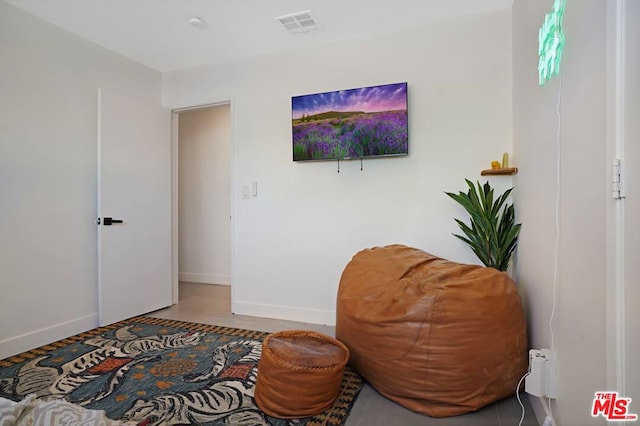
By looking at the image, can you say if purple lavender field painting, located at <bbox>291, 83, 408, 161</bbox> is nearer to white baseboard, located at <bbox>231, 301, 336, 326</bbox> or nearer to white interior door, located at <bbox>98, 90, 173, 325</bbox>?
white baseboard, located at <bbox>231, 301, 336, 326</bbox>

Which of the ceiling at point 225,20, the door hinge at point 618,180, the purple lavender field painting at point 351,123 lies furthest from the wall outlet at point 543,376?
the ceiling at point 225,20

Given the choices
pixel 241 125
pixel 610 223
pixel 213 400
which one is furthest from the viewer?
pixel 241 125

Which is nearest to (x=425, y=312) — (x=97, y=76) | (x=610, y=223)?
(x=610, y=223)

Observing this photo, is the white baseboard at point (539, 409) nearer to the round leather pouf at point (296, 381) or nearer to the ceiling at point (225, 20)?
the round leather pouf at point (296, 381)

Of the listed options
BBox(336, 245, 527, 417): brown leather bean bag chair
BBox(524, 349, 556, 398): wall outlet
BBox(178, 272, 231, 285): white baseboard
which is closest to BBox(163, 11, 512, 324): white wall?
BBox(336, 245, 527, 417): brown leather bean bag chair

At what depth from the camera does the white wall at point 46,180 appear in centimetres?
238

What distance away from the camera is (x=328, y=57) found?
9.78ft

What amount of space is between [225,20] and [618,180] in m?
2.73

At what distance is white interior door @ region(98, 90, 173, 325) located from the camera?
2.95m

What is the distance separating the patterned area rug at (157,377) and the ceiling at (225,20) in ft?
8.12

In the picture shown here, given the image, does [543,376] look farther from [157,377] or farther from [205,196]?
[205,196]

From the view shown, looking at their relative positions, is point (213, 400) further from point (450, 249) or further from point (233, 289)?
point (450, 249)

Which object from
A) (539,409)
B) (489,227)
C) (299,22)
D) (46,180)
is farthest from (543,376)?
(46,180)

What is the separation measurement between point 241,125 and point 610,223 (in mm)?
2962
